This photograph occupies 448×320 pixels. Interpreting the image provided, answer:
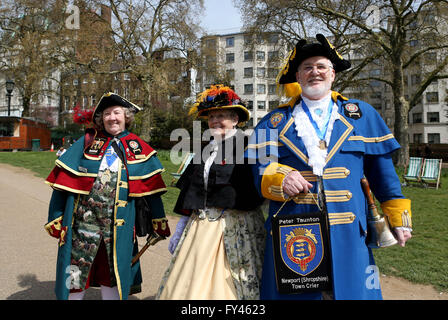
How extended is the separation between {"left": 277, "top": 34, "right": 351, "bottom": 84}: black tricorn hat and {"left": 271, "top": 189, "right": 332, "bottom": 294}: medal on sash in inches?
40.2

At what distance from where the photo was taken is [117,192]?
2.64 m

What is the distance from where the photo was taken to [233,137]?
2633mm

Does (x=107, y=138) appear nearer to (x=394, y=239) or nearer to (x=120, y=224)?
(x=120, y=224)

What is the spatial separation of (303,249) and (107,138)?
180 cm

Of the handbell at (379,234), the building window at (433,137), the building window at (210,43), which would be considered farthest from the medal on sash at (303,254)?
the building window at (433,137)

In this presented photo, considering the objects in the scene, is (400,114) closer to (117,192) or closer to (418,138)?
(117,192)

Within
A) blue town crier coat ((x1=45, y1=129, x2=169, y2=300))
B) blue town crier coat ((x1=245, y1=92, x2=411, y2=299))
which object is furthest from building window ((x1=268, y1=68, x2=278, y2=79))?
blue town crier coat ((x1=245, y1=92, x2=411, y2=299))

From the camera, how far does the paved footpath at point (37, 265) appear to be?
345 centimetres

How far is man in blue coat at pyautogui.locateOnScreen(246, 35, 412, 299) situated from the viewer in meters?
1.96

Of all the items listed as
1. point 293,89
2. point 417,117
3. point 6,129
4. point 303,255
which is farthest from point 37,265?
point 417,117

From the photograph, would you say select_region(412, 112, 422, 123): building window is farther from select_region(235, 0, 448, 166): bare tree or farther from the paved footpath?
the paved footpath

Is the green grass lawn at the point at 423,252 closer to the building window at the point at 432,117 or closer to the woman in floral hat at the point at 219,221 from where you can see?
the woman in floral hat at the point at 219,221

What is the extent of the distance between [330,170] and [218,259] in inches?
36.8
